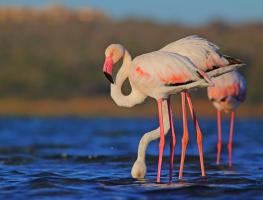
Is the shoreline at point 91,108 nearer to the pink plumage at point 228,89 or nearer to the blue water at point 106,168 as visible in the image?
the blue water at point 106,168

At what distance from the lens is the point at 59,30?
59188 millimetres

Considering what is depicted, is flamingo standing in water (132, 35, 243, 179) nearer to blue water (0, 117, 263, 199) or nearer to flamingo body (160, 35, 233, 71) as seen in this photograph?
flamingo body (160, 35, 233, 71)

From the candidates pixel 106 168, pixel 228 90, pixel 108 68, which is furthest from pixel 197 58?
pixel 228 90

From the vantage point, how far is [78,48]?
54312mm

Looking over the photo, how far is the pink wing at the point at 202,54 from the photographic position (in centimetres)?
1137

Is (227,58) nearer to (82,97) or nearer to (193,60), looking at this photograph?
(193,60)

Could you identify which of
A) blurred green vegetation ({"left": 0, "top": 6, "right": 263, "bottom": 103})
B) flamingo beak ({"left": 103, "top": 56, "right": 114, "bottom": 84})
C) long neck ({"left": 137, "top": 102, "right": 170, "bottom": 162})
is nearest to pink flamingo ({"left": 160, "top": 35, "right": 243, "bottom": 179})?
long neck ({"left": 137, "top": 102, "right": 170, "bottom": 162})

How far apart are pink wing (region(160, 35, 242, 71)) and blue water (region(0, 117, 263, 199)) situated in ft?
4.93

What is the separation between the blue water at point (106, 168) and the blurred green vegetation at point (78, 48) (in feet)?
58.5

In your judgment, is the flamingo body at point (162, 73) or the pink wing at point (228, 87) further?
the pink wing at point (228, 87)

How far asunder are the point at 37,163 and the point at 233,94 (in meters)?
3.59

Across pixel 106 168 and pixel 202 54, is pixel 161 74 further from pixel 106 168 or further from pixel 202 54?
pixel 106 168

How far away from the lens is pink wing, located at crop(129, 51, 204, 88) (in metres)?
10.7

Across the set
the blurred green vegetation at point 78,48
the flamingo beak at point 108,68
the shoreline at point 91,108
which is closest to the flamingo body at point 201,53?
the flamingo beak at point 108,68
